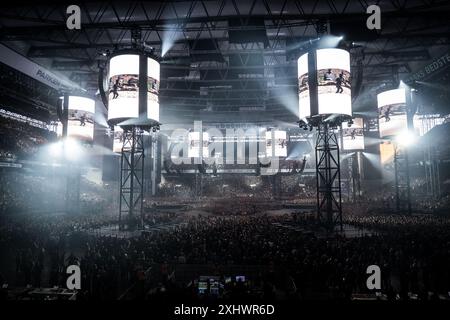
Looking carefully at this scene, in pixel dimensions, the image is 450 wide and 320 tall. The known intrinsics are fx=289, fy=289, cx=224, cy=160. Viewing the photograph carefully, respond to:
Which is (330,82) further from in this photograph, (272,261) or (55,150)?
(55,150)

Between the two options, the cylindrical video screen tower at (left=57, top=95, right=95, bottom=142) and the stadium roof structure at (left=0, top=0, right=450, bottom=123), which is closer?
the stadium roof structure at (left=0, top=0, right=450, bottom=123)

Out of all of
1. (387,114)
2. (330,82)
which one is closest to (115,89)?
(330,82)

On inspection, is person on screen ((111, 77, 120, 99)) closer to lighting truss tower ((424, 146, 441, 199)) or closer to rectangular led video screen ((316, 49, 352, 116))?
rectangular led video screen ((316, 49, 352, 116))

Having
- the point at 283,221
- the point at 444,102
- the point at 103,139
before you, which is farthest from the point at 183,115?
the point at 444,102

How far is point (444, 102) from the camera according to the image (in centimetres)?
2336

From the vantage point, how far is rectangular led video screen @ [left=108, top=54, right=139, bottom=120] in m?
16.6

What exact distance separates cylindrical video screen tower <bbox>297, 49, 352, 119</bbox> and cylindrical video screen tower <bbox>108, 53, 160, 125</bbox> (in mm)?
9487

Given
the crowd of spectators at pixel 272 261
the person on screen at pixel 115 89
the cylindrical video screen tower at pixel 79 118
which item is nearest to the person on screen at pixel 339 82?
the crowd of spectators at pixel 272 261

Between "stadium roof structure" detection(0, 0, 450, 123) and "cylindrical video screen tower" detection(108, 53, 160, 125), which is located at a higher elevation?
"stadium roof structure" detection(0, 0, 450, 123)

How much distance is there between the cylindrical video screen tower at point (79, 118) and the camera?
2339cm

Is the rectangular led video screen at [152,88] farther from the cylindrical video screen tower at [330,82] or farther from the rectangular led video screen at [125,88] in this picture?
the cylindrical video screen tower at [330,82]

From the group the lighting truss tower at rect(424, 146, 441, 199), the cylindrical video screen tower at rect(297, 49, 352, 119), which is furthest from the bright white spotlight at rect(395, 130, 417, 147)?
the lighting truss tower at rect(424, 146, 441, 199)

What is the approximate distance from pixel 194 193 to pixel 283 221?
23291mm

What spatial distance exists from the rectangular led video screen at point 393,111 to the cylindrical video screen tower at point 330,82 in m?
8.43
